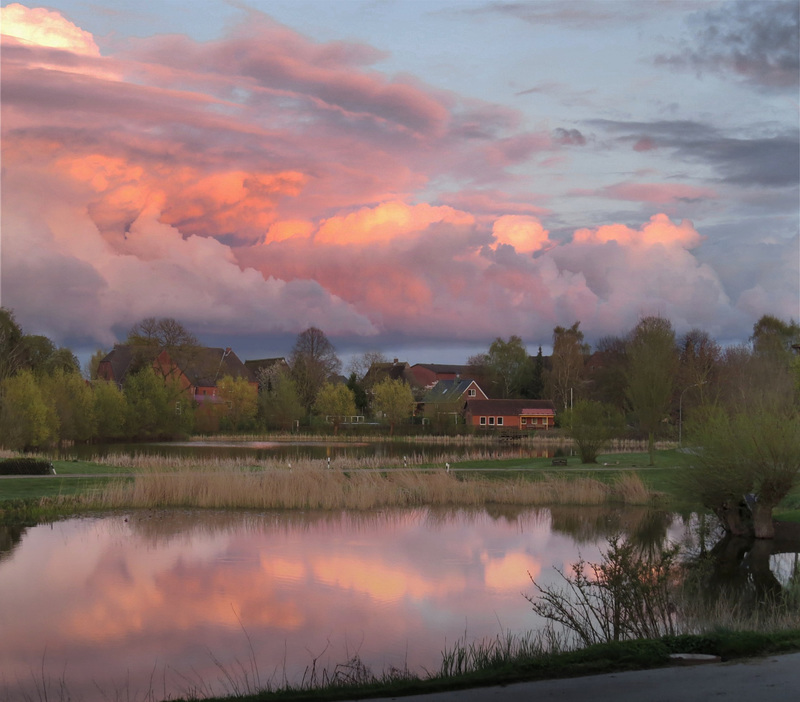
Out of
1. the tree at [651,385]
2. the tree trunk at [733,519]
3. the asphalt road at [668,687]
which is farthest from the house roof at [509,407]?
the asphalt road at [668,687]

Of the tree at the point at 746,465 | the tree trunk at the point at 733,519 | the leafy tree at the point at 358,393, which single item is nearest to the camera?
the tree at the point at 746,465

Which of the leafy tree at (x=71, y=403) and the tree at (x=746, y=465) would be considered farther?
the leafy tree at (x=71, y=403)

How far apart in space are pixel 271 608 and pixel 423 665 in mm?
4312

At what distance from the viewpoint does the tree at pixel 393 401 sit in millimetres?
87062

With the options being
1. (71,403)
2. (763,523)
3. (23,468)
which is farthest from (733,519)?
(71,403)

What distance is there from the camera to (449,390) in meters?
108

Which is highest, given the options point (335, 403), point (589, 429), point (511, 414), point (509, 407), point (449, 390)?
point (449, 390)

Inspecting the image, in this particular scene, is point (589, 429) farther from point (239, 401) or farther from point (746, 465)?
point (239, 401)

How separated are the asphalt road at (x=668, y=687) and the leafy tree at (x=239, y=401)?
77.6 metres

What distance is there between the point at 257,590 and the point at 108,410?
2153 inches

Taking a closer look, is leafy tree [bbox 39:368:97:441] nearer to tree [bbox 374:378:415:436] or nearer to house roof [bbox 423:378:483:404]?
tree [bbox 374:378:415:436]

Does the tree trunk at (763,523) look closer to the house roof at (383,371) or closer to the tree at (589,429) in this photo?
the tree at (589,429)

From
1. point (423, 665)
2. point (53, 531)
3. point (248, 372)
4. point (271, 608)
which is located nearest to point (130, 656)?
point (271, 608)

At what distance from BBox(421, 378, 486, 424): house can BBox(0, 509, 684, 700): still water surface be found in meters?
60.0
